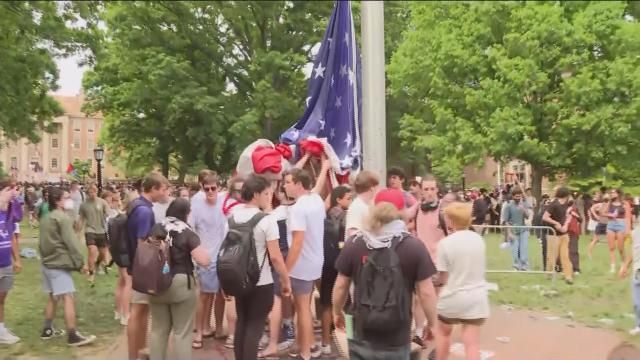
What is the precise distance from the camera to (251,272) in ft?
16.7

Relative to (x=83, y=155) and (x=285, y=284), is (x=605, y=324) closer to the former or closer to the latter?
(x=285, y=284)

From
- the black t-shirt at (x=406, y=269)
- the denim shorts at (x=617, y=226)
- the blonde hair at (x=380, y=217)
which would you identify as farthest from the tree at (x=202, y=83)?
the denim shorts at (x=617, y=226)

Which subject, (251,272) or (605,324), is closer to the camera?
(251,272)

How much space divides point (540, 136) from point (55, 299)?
23.4 meters

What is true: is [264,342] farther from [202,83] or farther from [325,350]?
[202,83]

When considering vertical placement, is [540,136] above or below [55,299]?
above

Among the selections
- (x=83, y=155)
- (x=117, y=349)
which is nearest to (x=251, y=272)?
(x=117, y=349)

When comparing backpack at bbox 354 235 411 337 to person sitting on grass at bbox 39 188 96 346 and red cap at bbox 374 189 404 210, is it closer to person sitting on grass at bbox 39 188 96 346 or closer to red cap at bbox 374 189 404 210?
red cap at bbox 374 189 404 210

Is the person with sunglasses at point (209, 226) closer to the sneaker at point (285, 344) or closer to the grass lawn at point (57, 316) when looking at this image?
the sneaker at point (285, 344)

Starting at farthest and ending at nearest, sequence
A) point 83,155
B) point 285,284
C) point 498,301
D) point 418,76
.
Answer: point 83,155 → point 418,76 → point 498,301 → point 285,284

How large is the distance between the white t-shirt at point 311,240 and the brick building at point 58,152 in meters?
16.0

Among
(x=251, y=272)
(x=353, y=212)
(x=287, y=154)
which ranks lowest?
(x=251, y=272)

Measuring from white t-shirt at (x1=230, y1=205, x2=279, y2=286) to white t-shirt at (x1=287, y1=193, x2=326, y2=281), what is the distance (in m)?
0.78

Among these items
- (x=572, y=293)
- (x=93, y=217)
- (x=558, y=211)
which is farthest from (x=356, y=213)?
(x=558, y=211)
